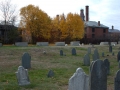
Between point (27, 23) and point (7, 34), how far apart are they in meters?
5.78

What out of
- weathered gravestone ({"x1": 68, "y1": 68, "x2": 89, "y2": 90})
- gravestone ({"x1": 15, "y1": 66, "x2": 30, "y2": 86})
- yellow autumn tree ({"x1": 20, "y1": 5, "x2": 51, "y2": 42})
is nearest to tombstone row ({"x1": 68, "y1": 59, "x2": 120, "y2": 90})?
weathered gravestone ({"x1": 68, "y1": 68, "x2": 89, "y2": 90})

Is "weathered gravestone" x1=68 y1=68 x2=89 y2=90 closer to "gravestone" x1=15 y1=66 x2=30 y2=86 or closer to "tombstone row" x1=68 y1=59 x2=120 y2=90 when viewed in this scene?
"tombstone row" x1=68 y1=59 x2=120 y2=90

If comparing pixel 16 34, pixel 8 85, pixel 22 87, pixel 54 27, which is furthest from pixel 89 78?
pixel 54 27

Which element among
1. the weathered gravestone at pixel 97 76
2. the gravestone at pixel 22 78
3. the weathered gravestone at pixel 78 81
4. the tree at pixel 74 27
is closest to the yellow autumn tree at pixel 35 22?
the tree at pixel 74 27

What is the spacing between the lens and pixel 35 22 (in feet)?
171

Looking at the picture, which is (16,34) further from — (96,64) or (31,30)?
(96,64)

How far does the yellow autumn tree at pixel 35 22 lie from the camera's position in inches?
2040

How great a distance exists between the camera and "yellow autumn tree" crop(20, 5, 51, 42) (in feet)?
170

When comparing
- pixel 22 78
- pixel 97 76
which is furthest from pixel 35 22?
pixel 97 76

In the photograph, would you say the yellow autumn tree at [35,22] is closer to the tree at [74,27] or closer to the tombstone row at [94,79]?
the tree at [74,27]

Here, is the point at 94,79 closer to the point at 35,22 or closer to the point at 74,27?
the point at 35,22

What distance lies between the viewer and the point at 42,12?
176ft

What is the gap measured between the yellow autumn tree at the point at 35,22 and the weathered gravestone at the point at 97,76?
149 feet

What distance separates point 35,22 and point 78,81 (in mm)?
46037
